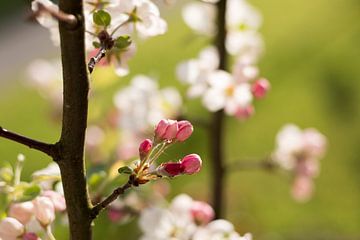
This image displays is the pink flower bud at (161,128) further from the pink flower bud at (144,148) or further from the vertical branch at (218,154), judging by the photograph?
the vertical branch at (218,154)

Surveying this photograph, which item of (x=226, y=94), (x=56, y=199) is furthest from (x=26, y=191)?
(x=226, y=94)

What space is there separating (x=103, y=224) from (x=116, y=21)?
0.51 metres

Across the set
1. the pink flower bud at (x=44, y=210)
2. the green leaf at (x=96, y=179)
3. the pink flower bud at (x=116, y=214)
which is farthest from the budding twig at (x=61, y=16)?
the pink flower bud at (x=116, y=214)

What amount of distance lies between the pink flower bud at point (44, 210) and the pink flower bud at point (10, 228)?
1.2 inches

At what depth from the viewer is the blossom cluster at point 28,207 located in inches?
34.9

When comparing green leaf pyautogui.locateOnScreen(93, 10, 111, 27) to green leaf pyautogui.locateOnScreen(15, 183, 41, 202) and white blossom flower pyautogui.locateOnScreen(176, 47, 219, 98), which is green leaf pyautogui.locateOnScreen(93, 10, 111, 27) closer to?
green leaf pyautogui.locateOnScreen(15, 183, 41, 202)

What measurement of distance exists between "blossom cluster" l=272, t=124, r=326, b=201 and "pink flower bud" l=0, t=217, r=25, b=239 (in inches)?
34.5

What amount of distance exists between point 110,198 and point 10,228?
145 millimetres

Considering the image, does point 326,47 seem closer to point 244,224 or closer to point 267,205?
point 267,205

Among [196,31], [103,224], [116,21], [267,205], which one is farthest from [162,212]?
[267,205]

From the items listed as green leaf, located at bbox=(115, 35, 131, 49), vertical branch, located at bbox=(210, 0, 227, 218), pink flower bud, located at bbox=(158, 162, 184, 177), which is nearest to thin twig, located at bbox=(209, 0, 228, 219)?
vertical branch, located at bbox=(210, 0, 227, 218)

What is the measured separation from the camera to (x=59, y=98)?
1956mm

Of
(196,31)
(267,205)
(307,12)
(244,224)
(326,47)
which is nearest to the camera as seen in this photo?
(196,31)

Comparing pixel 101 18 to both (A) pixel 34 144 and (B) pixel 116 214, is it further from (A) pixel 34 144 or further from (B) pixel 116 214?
(B) pixel 116 214
